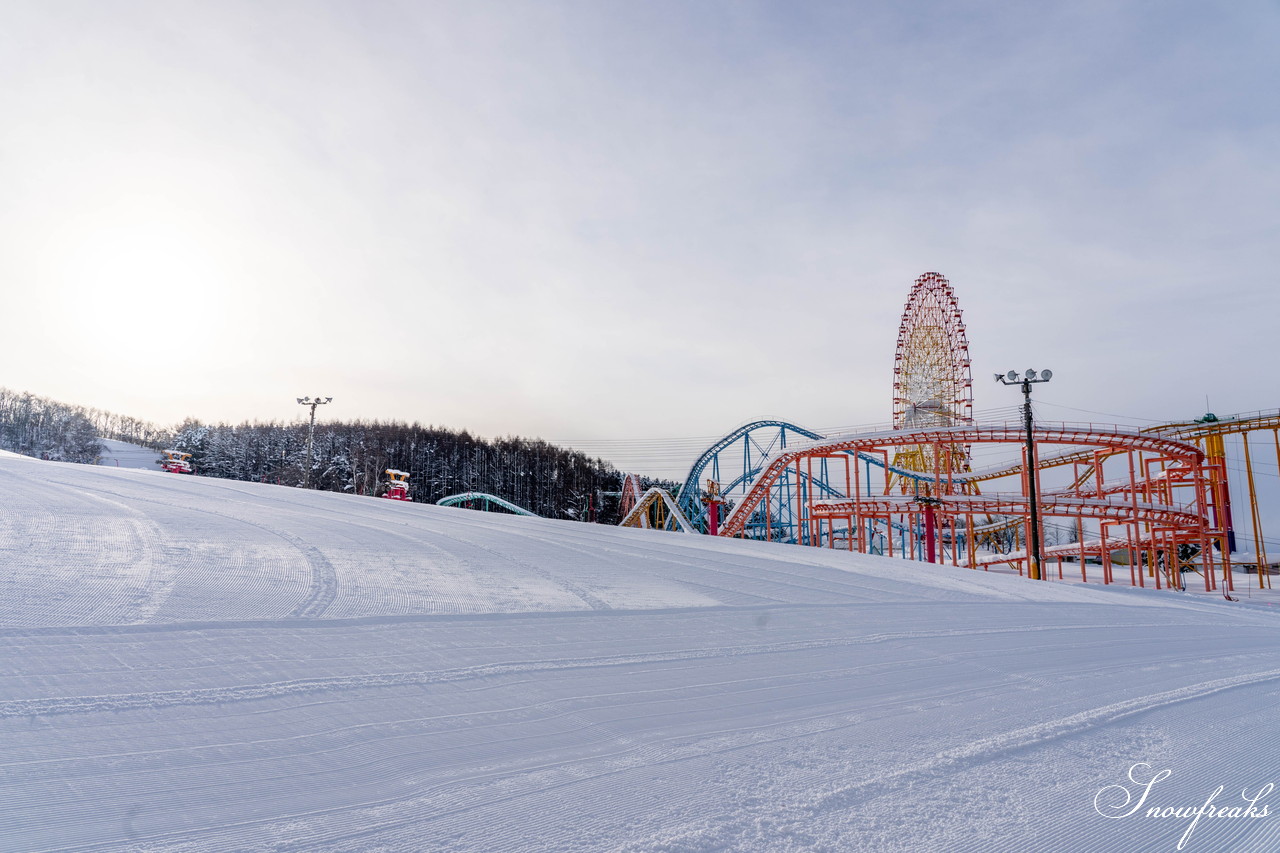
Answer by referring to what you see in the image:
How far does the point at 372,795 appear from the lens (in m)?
2.48

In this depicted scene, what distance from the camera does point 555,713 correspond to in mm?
3361

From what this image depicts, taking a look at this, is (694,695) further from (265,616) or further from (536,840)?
(265,616)

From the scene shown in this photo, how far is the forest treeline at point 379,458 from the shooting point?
6412 centimetres

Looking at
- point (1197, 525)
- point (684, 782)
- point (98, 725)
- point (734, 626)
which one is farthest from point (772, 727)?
point (1197, 525)

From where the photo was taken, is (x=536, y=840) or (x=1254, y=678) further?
(x=1254, y=678)

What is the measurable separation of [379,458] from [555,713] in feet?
216

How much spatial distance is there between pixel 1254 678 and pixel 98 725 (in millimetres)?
6841

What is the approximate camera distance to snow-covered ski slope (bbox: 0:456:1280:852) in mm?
2369

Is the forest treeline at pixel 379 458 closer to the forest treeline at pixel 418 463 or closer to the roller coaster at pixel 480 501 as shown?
the forest treeline at pixel 418 463

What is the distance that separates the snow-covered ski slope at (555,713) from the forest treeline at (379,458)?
51455 millimetres

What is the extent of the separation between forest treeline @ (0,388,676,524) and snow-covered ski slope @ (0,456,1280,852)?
2026 inches

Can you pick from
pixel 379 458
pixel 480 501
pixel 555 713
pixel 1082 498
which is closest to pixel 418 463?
pixel 379 458
